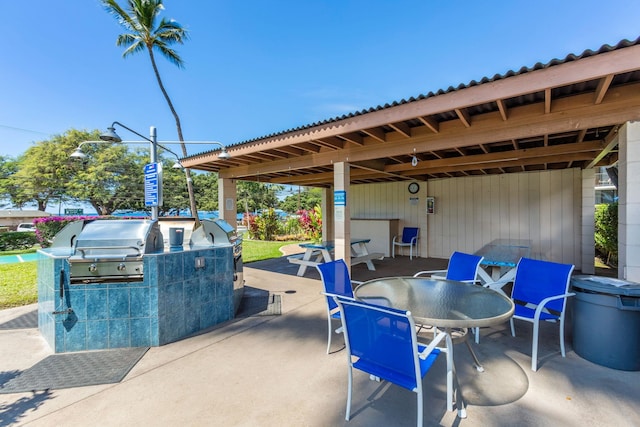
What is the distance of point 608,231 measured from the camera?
5777 millimetres

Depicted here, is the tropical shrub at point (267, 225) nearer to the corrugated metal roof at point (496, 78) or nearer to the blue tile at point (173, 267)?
the corrugated metal roof at point (496, 78)

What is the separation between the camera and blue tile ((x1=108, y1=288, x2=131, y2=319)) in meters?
2.65

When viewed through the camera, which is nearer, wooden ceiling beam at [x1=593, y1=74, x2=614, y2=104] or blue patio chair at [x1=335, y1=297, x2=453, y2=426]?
blue patio chair at [x1=335, y1=297, x2=453, y2=426]

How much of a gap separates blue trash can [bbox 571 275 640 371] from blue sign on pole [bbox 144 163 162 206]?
544 centimetres

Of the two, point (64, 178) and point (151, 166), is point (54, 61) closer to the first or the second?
Answer: point (64, 178)

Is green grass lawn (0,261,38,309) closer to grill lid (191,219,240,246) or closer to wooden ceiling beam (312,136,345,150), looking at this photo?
grill lid (191,219,240,246)

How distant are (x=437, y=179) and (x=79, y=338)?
326 inches

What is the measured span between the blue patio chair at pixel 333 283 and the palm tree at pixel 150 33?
7.68m

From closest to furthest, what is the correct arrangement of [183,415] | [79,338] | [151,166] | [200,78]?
[183,415], [79,338], [151,166], [200,78]

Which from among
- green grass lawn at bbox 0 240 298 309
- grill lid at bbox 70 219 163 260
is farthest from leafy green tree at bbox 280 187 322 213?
grill lid at bbox 70 219 163 260

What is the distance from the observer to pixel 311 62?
11.8 meters

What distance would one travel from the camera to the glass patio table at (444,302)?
5.39 feet

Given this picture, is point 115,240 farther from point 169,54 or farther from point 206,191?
point 206,191

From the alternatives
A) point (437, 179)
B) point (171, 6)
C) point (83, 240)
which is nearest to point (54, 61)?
point (171, 6)
